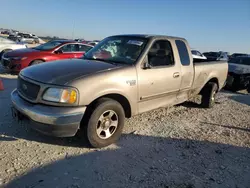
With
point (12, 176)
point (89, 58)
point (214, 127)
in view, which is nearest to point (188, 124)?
point (214, 127)

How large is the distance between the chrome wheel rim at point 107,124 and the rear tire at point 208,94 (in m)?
3.44

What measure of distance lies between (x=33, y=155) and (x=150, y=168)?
1639 millimetres

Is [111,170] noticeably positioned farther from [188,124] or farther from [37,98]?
[188,124]

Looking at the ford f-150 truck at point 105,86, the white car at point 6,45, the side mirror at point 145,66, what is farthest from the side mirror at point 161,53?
the white car at point 6,45

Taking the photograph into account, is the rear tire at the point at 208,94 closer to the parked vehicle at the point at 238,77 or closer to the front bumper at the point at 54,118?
the parked vehicle at the point at 238,77

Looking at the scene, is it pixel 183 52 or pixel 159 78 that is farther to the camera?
pixel 183 52

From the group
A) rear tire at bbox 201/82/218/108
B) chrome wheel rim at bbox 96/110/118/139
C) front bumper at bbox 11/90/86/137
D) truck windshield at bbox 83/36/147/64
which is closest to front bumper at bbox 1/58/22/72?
truck windshield at bbox 83/36/147/64

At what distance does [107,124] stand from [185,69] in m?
Result: 2.36

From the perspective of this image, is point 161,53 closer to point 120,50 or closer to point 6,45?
point 120,50

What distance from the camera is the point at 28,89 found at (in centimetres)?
359

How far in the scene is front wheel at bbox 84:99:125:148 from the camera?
3.51 meters

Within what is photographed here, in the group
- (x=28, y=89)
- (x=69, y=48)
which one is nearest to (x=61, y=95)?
(x=28, y=89)

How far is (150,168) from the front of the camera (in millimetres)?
3305

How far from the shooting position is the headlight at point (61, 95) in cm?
327
